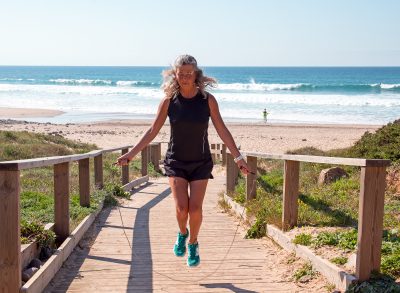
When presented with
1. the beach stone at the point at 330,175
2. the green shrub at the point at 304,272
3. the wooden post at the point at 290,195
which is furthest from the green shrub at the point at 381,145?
the green shrub at the point at 304,272

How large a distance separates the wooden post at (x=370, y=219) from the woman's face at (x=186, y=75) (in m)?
1.58

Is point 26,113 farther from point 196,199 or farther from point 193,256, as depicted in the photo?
point 196,199

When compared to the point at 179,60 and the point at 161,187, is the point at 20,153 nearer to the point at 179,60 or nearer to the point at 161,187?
the point at 161,187

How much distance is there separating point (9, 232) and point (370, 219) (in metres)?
2.67

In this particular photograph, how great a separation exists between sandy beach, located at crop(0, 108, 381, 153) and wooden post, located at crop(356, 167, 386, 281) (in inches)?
783

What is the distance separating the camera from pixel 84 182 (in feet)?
26.6

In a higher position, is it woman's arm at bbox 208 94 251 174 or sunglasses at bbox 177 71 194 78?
sunglasses at bbox 177 71 194 78

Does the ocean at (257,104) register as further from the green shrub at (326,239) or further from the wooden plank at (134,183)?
the green shrub at (326,239)

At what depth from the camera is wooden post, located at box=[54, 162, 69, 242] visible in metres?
5.98

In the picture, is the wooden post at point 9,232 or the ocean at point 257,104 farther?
the ocean at point 257,104

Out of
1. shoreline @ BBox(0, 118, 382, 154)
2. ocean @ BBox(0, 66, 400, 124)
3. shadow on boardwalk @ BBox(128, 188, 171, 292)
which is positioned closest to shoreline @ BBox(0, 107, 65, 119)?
ocean @ BBox(0, 66, 400, 124)

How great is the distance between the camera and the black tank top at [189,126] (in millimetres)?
4977

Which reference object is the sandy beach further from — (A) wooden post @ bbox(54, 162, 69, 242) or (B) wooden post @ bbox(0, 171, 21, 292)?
(B) wooden post @ bbox(0, 171, 21, 292)

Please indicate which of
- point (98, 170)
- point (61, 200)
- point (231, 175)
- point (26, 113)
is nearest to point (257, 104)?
point (26, 113)
